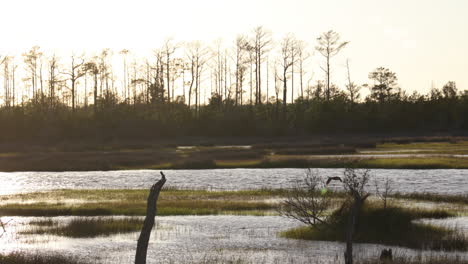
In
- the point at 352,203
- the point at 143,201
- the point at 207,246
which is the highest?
the point at 352,203

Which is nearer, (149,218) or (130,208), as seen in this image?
(149,218)

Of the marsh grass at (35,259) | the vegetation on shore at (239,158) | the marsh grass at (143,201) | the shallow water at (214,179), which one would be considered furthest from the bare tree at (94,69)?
the marsh grass at (35,259)

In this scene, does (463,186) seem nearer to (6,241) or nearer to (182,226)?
(182,226)

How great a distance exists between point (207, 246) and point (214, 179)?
30.0 meters

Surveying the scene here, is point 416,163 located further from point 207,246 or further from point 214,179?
point 207,246

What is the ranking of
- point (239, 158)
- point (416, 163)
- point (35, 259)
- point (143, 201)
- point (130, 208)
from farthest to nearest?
point (239, 158)
point (416, 163)
point (143, 201)
point (130, 208)
point (35, 259)

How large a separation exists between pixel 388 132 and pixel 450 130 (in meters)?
9.58

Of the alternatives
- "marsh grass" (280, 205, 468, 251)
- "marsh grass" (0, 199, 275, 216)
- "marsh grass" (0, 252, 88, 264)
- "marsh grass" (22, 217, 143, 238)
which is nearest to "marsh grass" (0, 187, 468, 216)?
"marsh grass" (0, 199, 275, 216)

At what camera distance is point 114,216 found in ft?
118

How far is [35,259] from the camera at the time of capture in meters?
22.9

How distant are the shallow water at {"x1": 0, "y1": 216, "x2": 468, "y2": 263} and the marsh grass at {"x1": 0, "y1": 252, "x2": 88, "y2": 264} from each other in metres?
1.08

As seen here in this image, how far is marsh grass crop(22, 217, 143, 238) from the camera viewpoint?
3070 cm

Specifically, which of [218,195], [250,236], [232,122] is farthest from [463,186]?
[232,122]

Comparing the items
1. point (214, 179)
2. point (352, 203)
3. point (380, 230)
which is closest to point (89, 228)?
point (352, 203)
